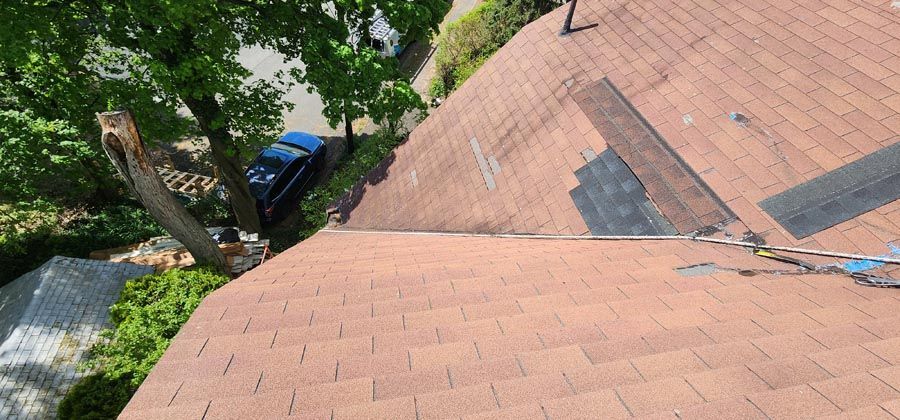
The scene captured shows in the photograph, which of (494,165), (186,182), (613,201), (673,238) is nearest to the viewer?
(673,238)

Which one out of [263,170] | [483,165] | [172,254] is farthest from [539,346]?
[263,170]

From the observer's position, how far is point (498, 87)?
1004 cm

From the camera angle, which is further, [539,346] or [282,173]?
[282,173]

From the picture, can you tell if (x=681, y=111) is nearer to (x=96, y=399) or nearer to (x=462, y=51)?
(x=96, y=399)

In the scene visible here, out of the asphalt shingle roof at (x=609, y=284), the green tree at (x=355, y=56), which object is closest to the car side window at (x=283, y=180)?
the green tree at (x=355, y=56)

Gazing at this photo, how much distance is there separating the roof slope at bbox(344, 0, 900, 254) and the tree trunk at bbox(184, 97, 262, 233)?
4.56 metres

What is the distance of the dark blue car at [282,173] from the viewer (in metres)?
15.1

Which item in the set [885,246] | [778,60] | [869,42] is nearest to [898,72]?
[869,42]

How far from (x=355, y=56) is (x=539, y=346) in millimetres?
10070

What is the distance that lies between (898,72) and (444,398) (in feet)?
23.2

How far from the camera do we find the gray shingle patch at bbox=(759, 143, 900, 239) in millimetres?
4615

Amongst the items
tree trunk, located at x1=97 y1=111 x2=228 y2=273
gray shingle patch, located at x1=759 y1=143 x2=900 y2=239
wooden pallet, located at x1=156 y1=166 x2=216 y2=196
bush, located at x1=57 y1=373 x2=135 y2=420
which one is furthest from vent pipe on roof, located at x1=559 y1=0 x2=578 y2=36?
wooden pallet, located at x1=156 y1=166 x2=216 y2=196

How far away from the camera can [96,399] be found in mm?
7449

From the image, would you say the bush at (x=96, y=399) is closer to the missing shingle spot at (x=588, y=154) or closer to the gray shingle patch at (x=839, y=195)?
the missing shingle spot at (x=588, y=154)
